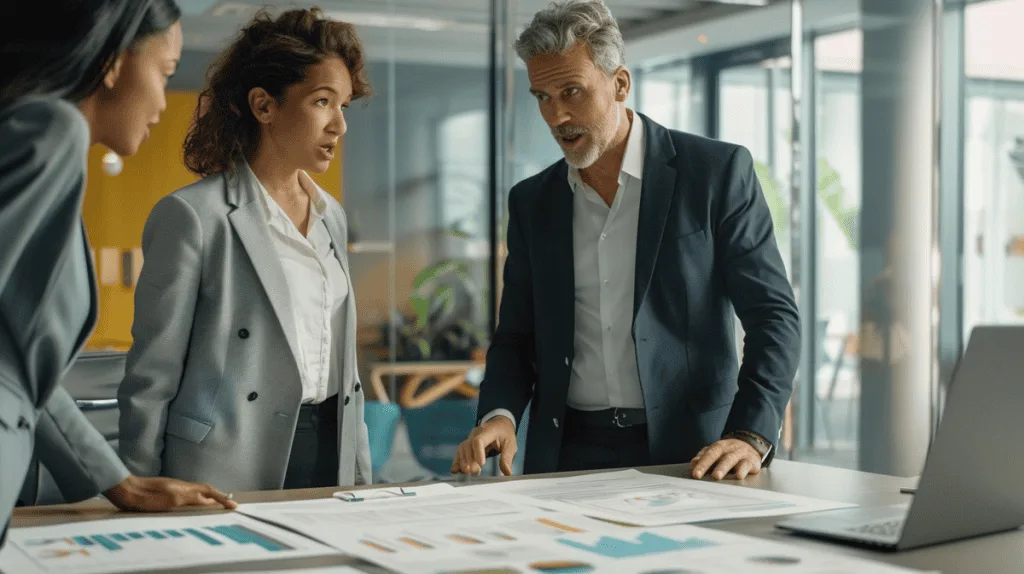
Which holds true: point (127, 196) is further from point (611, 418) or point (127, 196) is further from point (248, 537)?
point (248, 537)

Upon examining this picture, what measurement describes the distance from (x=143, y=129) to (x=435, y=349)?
4.90 m

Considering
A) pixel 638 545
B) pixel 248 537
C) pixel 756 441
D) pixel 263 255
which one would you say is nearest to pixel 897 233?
pixel 756 441

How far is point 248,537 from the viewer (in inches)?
60.7

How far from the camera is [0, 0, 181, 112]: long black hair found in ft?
4.05

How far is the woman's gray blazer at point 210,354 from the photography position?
2.29 metres

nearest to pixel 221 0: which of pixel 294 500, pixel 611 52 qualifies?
pixel 611 52

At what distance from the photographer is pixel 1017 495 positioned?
1592 mm

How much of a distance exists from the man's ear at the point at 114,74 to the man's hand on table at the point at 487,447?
1069mm

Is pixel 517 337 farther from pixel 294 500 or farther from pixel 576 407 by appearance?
pixel 294 500

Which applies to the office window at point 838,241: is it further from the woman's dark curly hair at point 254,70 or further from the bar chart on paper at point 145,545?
the bar chart on paper at point 145,545

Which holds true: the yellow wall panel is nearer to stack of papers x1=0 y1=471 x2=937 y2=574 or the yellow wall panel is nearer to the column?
the column

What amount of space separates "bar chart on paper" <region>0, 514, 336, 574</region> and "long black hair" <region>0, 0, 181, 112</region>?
558 mm

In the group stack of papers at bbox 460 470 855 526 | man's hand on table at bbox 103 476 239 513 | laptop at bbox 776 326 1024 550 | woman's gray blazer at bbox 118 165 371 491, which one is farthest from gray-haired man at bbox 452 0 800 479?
laptop at bbox 776 326 1024 550

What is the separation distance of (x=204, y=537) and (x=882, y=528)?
0.91 metres
